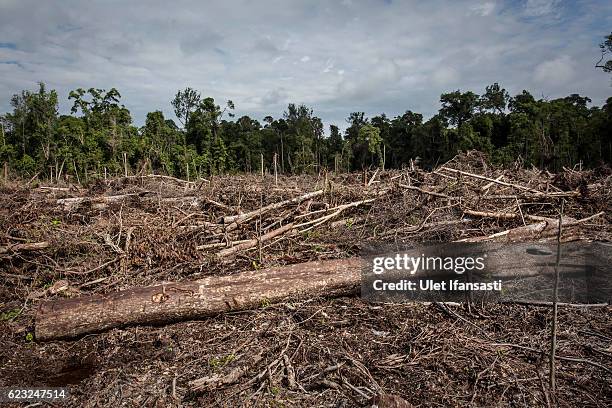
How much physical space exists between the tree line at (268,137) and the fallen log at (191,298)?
1682 cm

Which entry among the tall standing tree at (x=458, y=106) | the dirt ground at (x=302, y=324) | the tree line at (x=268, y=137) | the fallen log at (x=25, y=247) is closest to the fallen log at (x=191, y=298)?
the dirt ground at (x=302, y=324)

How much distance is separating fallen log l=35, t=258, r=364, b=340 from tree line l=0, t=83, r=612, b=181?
1682 centimetres

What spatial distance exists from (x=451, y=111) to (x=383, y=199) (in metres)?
37.1

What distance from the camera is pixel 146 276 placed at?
15.9 ft

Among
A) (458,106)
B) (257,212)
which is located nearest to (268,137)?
(458,106)

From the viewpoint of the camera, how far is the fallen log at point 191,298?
3684mm

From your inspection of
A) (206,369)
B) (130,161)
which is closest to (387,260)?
(206,369)

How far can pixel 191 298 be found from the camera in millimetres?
3854

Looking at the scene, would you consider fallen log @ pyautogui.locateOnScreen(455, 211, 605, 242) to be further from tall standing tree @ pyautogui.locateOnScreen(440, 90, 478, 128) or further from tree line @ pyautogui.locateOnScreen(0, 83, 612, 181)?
tall standing tree @ pyautogui.locateOnScreen(440, 90, 478, 128)

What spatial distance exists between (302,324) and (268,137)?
45074mm

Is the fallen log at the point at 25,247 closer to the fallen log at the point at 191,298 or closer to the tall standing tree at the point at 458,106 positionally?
the fallen log at the point at 191,298

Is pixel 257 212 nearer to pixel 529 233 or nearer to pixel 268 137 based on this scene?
pixel 529 233

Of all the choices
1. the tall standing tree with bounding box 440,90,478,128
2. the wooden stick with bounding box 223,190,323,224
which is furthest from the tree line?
the wooden stick with bounding box 223,190,323,224

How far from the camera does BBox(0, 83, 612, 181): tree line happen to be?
27.1m
